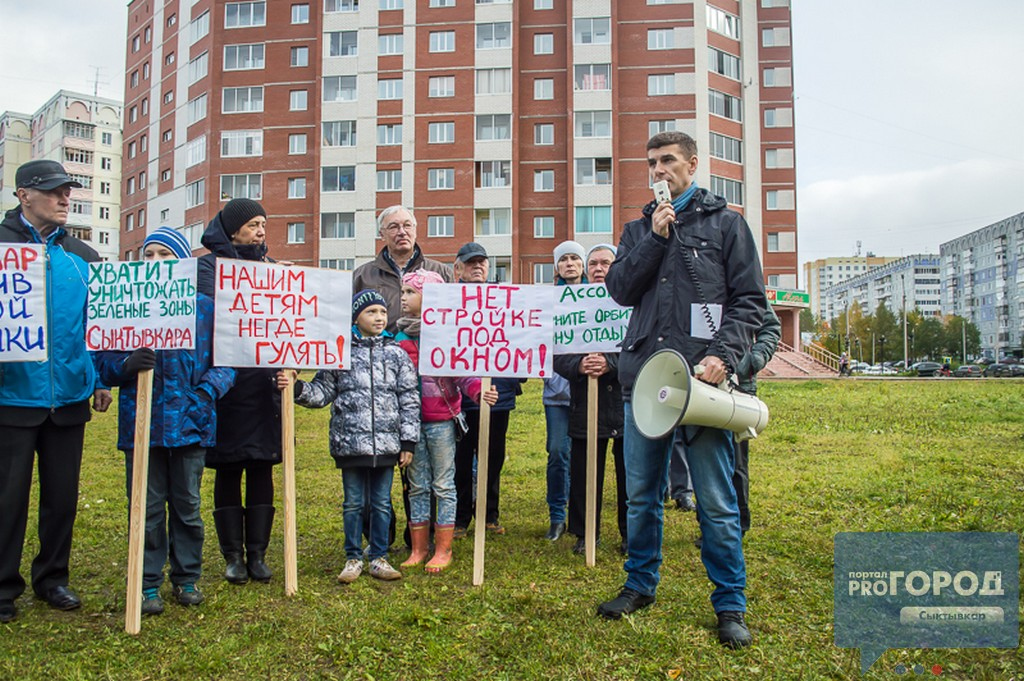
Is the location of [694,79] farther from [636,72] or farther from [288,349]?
[288,349]

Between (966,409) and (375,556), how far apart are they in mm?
14471

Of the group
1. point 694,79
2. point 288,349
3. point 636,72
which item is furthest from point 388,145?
point 288,349

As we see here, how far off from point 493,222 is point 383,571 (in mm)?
40837

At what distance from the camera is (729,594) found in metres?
4.00

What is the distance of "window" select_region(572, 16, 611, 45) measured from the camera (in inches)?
1750

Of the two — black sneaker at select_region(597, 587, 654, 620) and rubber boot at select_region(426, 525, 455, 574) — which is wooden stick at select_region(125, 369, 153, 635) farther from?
black sneaker at select_region(597, 587, 654, 620)

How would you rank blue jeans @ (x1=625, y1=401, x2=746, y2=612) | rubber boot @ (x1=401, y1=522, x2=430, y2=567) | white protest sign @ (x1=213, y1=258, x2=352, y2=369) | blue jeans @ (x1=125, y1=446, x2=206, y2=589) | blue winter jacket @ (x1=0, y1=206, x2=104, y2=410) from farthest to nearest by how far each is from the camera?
rubber boot @ (x1=401, y1=522, x2=430, y2=567), white protest sign @ (x1=213, y1=258, x2=352, y2=369), blue jeans @ (x1=125, y1=446, x2=206, y2=589), blue winter jacket @ (x1=0, y1=206, x2=104, y2=410), blue jeans @ (x1=625, y1=401, x2=746, y2=612)

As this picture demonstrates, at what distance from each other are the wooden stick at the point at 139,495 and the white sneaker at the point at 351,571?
1.26 metres

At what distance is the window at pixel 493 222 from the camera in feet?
147

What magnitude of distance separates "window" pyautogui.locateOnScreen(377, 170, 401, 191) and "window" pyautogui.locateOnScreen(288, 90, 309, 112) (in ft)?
23.3

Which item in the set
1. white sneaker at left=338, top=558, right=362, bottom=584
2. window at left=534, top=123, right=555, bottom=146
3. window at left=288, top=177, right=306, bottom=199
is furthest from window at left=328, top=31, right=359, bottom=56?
white sneaker at left=338, top=558, right=362, bottom=584

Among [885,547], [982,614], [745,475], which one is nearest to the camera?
[982,614]

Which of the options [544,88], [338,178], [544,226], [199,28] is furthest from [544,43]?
[199,28]

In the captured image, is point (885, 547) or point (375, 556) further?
point (375, 556)
